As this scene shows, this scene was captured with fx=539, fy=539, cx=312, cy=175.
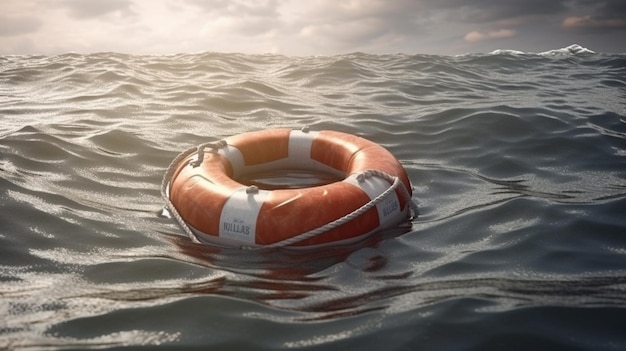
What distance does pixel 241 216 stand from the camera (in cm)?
331

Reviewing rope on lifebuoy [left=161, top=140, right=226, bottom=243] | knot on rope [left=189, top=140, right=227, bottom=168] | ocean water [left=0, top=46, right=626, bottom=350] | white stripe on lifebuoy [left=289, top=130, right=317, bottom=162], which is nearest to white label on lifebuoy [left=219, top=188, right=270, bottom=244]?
ocean water [left=0, top=46, right=626, bottom=350]

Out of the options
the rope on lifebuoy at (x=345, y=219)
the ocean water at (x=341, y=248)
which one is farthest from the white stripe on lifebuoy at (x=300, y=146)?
the rope on lifebuoy at (x=345, y=219)

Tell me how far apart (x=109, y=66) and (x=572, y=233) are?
11.4 metres

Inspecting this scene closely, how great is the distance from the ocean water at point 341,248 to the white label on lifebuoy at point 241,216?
147 millimetres

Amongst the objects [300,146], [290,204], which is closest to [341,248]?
[290,204]

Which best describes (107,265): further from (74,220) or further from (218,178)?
(218,178)

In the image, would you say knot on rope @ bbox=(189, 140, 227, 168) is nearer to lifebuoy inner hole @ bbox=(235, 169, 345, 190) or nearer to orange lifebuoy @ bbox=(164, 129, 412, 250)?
orange lifebuoy @ bbox=(164, 129, 412, 250)

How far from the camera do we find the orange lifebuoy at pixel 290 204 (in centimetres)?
327

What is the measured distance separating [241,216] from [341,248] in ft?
2.12

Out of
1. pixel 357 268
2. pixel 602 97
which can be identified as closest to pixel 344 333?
pixel 357 268

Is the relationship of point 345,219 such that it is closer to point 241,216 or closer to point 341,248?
point 341,248

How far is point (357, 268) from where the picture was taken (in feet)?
9.73

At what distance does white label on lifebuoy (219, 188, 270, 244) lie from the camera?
3285mm

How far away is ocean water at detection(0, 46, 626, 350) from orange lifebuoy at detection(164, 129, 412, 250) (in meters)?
0.12
